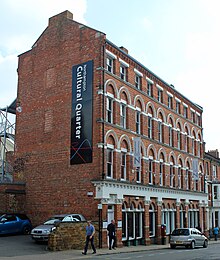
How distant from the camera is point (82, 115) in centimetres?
2912

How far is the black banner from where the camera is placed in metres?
28.5

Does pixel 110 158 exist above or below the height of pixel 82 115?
below

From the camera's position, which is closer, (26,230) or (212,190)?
(26,230)

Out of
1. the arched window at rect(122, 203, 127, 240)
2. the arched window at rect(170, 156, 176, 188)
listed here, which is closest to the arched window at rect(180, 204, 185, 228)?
the arched window at rect(170, 156, 176, 188)

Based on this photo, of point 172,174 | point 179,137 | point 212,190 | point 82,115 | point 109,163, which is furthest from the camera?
point 212,190

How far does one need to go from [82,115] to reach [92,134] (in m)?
1.77

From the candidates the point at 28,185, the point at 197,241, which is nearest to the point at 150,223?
the point at 197,241

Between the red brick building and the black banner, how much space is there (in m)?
0.07

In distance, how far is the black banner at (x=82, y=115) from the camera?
93.5 ft

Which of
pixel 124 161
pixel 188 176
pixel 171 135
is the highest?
pixel 171 135

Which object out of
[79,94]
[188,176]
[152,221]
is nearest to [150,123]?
[152,221]

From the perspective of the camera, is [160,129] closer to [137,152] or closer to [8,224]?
[137,152]

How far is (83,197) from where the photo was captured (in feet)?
90.9

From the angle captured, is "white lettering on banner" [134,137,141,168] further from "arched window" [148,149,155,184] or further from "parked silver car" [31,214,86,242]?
"parked silver car" [31,214,86,242]
